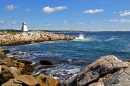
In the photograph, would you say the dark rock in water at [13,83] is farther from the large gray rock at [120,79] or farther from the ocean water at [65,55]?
the large gray rock at [120,79]

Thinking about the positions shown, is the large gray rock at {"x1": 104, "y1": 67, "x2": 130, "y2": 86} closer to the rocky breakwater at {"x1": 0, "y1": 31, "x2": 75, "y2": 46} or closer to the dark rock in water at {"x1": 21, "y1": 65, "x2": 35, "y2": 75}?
the dark rock in water at {"x1": 21, "y1": 65, "x2": 35, "y2": 75}

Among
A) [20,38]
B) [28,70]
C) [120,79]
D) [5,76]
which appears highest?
[120,79]

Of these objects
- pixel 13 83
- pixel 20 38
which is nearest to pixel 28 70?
pixel 13 83

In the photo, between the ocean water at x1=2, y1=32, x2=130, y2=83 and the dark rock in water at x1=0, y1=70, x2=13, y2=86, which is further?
the ocean water at x1=2, y1=32, x2=130, y2=83

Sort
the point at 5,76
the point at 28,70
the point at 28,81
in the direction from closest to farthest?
the point at 28,81 < the point at 5,76 < the point at 28,70

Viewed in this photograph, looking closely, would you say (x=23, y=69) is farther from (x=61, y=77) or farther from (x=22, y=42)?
(x=22, y=42)

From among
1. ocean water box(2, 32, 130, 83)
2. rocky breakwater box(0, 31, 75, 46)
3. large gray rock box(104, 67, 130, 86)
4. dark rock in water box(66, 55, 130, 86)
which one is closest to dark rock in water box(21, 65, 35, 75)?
ocean water box(2, 32, 130, 83)

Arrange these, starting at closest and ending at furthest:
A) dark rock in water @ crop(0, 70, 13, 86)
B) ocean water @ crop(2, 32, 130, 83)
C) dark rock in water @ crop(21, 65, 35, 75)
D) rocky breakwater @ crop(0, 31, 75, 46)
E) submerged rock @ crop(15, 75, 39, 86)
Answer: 1. submerged rock @ crop(15, 75, 39, 86)
2. dark rock in water @ crop(0, 70, 13, 86)
3. dark rock in water @ crop(21, 65, 35, 75)
4. ocean water @ crop(2, 32, 130, 83)
5. rocky breakwater @ crop(0, 31, 75, 46)

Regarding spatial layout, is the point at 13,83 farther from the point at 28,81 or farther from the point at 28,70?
the point at 28,70

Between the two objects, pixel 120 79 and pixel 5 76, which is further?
pixel 5 76

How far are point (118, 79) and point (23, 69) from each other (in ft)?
54.7

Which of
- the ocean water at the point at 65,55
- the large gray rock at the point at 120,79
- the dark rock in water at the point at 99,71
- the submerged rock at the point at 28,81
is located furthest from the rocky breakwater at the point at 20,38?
the large gray rock at the point at 120,79

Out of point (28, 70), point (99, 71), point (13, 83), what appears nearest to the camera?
point (99, 71)

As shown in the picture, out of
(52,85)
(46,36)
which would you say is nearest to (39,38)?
(46,36)
